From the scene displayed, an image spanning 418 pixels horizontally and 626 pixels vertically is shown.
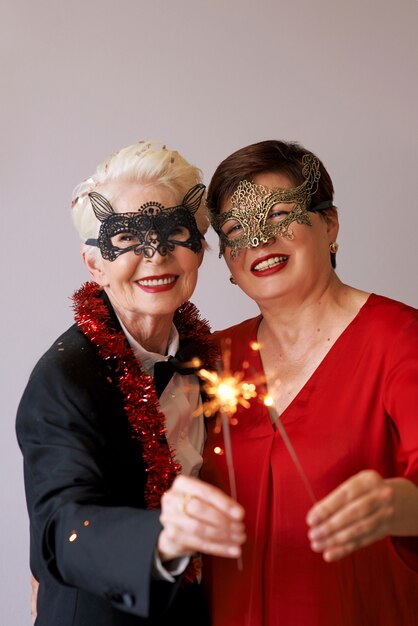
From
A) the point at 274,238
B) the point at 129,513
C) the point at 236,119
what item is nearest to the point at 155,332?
the point at 274,238

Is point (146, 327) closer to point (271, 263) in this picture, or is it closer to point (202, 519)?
point (271, 263)

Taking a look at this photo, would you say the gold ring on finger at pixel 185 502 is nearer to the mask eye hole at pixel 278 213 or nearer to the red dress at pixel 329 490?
the red dress at pixel 329 490

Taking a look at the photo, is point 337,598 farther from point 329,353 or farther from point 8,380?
point 8,380

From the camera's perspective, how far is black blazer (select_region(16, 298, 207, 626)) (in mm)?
1354

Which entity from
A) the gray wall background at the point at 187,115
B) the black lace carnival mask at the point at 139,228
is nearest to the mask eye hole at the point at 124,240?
the black lace carnival mask at the point at 139,228

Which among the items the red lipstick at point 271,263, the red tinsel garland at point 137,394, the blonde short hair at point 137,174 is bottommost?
the red tinsel garland at point 137,394

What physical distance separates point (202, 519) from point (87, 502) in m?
0.28

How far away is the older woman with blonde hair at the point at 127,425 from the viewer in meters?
1.34

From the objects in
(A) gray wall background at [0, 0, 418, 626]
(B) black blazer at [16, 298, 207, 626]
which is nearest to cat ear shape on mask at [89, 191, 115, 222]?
(B) black blazer at [16, 298, 207, 626]

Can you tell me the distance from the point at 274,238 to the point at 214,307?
98cm

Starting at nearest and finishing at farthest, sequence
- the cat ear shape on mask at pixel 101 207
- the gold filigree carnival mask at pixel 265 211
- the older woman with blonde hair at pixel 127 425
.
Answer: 1. the older woman with blonde hair at pixel 127 425
2. the cat ear shape on mask at pixel 101 207
3. the gold filigree carnival mask at pixel 265 211

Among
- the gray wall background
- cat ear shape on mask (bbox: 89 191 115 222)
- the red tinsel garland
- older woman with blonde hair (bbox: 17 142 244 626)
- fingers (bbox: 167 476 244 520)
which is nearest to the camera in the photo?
fingers (bbox: 167 476 244 520)

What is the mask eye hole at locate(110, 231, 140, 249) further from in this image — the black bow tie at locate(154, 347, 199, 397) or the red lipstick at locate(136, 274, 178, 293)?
the black bow tie at locate(154, 347, 199, 397)

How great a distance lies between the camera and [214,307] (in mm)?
2955
